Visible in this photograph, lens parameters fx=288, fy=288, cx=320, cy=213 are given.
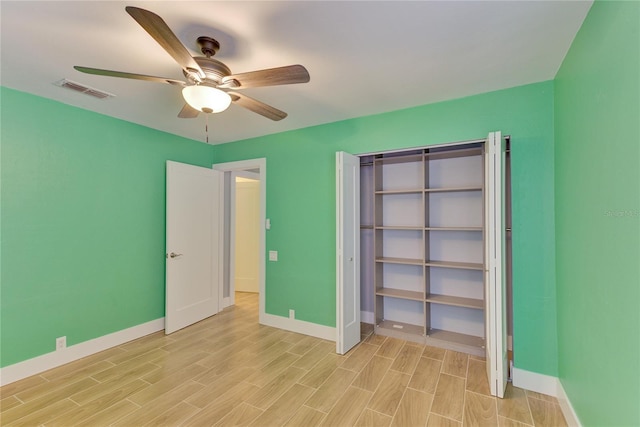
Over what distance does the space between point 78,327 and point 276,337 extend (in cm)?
202

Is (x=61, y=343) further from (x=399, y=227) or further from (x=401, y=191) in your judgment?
(x=401, y=191)

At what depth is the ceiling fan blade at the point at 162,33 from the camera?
1.16 meters

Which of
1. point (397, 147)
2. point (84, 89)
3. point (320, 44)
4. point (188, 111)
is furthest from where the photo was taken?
point (397, 147)

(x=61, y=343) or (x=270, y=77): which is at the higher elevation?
(x=270, y=77)

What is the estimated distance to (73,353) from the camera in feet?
9.36

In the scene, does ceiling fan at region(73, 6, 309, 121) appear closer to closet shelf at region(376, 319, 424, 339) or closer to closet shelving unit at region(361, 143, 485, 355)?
closet shelving unit at region(361, 143, 485, 355)

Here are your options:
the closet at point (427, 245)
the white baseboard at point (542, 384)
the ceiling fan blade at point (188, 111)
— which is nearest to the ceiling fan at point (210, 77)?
the ceiling fan blade at point (188, 111)

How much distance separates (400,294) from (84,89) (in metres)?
3.72

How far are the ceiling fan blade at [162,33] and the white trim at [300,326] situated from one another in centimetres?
296

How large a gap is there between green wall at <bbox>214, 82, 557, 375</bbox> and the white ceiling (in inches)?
9.5

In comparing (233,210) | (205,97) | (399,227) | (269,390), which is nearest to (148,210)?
(233,210)

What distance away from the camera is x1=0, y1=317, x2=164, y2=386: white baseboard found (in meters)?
2.48

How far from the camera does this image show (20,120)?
2535mm

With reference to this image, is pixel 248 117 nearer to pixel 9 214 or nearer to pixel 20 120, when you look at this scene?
pixel 20 120
